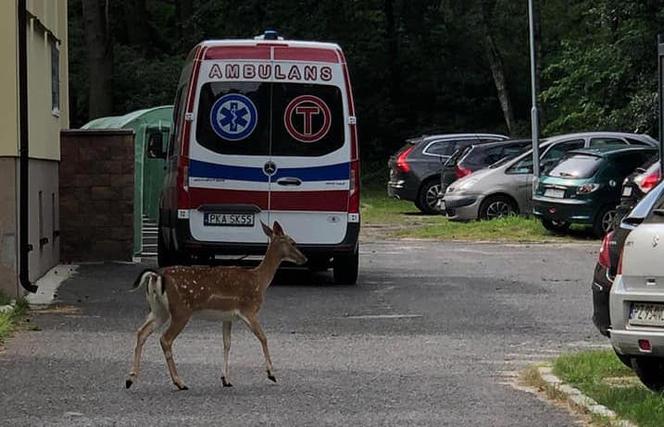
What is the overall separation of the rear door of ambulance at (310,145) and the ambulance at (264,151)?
0.01 meters

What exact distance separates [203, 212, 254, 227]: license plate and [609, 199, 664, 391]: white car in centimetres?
806

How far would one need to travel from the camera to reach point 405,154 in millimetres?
33875

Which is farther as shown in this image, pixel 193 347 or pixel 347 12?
pixel 347 12

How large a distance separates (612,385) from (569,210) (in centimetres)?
1531

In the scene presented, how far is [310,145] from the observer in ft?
55.2

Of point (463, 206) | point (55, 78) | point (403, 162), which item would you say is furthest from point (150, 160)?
point (403, 162)

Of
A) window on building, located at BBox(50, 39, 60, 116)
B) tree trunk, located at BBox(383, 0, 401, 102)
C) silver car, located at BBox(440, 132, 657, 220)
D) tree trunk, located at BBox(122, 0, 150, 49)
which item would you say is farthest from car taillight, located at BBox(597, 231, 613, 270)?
tree trunk, located at BBox(122, 0, 150, 49)

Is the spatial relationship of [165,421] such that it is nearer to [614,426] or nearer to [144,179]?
[614,426]

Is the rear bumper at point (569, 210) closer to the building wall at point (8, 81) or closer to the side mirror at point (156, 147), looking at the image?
the side mirror at point (156, 147)

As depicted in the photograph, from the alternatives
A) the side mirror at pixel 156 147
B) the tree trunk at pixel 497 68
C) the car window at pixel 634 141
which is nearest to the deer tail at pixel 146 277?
the side mirror at pixel 156 147

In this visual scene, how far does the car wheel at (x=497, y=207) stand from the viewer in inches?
1111

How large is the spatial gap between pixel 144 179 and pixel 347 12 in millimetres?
23971

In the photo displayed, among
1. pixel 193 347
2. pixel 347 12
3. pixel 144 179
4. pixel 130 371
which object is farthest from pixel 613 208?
pixel 347 12

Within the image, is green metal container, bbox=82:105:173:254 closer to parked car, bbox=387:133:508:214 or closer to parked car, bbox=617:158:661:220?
parked car, bbox=387:133:508:214
